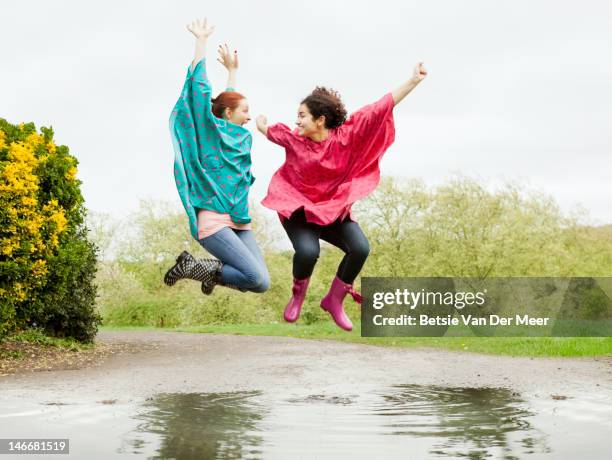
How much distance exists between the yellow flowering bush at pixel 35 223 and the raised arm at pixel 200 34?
1322 centimetres

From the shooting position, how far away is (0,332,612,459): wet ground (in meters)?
9.22

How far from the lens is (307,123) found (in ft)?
13.8

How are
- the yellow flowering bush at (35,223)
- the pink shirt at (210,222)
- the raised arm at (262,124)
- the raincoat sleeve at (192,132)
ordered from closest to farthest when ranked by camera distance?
the raincoat sleeve at (192,132), the pink shirt at (210,222), the raised arm at (262,124), the yellow flowering bush at (35,223)

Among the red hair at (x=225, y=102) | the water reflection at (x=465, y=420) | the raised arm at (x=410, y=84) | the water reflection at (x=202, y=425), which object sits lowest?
the water reflection at (x=202, y=425)

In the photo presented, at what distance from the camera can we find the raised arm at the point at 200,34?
169 inches

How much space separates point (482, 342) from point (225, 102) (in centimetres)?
1952

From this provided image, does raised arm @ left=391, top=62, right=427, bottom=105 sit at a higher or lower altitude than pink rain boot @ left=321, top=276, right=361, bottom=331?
higher

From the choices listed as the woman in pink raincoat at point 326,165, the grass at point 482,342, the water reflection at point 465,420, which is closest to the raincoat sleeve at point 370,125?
the woman in pink raincoat at point 326,165

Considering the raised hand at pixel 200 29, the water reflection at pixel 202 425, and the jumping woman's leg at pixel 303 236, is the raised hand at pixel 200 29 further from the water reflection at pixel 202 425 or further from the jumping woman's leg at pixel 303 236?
the water reflection at pixel 202 425

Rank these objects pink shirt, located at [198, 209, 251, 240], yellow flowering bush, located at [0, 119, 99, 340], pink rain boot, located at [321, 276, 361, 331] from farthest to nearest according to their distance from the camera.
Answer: yellow flowering bush, located at [0, 119, 99, 340]
pink rain boot, located at [321, 276, 361, 331]
pink shirt, located at [198, 209, 251, 240]

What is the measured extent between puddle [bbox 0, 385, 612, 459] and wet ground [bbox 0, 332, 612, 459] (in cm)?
2

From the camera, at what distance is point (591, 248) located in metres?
29.4

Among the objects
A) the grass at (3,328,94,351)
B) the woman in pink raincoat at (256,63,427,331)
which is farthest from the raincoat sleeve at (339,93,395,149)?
the grass at (3,328,94,351)

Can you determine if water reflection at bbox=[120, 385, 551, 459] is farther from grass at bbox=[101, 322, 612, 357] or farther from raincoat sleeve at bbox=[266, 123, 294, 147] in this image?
grass at bbox=[101, 322, 612, 357]
